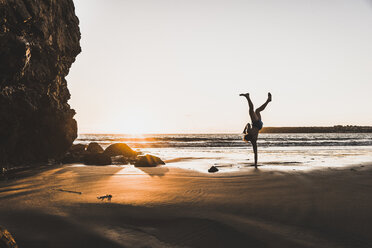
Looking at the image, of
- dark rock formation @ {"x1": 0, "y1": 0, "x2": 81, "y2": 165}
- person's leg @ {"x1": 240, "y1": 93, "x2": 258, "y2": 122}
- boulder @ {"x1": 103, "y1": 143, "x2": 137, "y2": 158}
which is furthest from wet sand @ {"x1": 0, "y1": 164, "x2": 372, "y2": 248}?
boulder @ {"x1": 103, "y1": 143, "x2": 137, "y2": 158}

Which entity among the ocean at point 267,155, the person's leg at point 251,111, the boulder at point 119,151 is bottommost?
the ocean at point 267,155

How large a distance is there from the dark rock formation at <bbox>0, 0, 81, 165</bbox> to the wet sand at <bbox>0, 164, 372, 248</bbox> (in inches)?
138

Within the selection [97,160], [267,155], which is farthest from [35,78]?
[267,155]

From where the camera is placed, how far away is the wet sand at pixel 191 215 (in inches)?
107

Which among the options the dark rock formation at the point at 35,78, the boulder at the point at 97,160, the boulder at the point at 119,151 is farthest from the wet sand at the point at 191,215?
the boulder at the point at 119,151

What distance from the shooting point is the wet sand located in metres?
2.71

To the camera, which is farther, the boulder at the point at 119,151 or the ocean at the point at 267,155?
the boulder at the point at 119,151

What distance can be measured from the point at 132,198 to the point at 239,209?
72.4 inches

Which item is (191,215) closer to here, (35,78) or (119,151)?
(35,78)

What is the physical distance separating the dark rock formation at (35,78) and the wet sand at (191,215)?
3.51 metres

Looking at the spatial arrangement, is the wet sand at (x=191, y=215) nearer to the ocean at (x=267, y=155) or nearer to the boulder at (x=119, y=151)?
the ocean at (x=267, y=155)

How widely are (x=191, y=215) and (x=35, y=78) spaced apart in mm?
10976

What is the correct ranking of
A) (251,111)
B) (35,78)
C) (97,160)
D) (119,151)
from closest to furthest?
(251,111) < (97,160) < (35,78) < (119,151)

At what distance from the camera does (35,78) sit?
11266 mm
